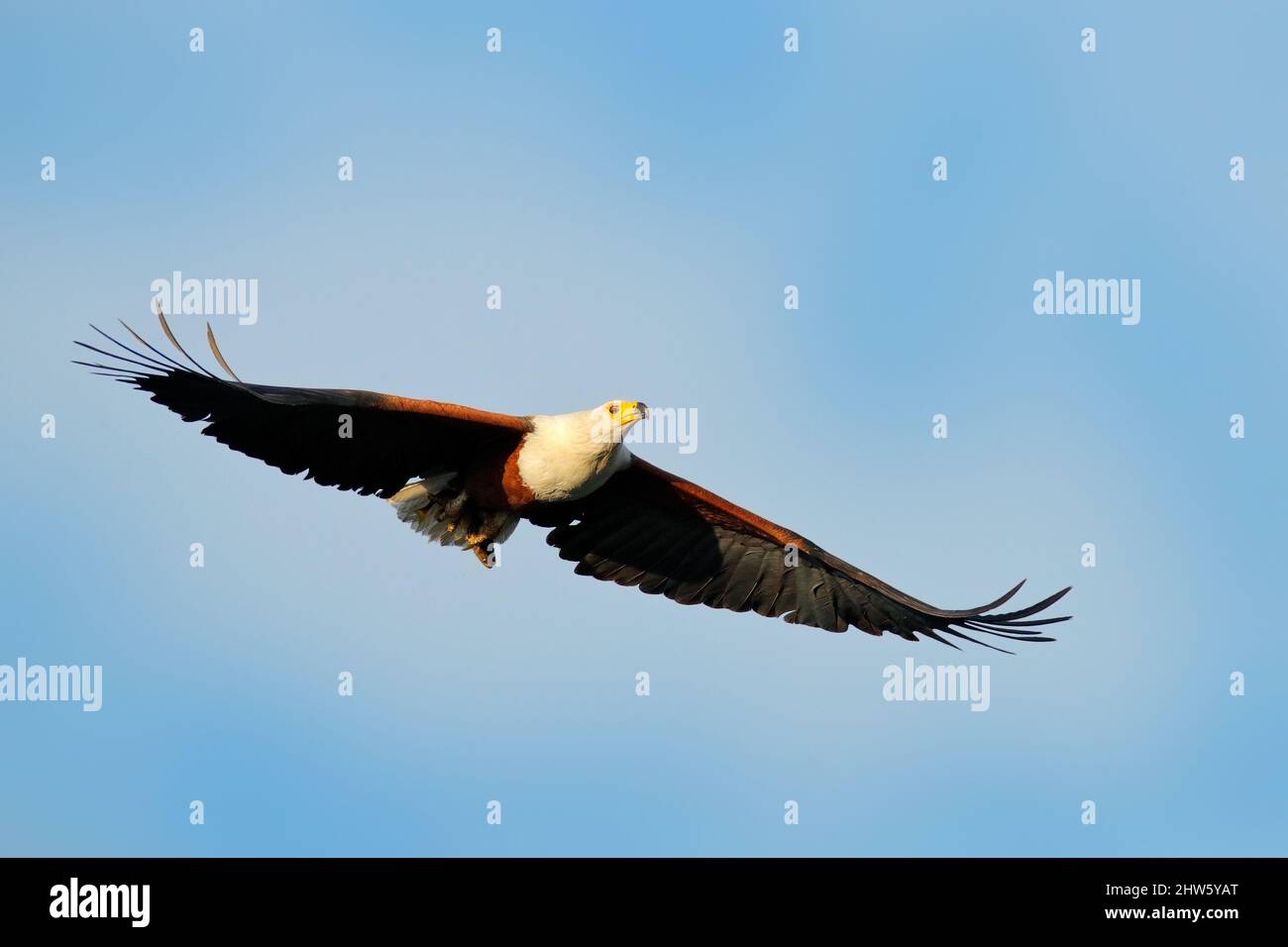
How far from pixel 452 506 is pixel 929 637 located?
3.93 metres

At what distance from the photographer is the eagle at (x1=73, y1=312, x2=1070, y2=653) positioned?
13.1 m

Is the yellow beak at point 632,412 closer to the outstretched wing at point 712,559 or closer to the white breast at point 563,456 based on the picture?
the white breast at point 563,456

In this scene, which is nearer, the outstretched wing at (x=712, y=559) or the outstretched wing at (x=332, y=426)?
the outstretched wing at (x=332, y=426)

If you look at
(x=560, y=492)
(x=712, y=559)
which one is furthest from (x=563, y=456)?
(x=712, y=559)

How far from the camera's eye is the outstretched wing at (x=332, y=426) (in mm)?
12594

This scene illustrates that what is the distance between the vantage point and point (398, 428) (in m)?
13.6

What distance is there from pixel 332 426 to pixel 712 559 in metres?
3.41

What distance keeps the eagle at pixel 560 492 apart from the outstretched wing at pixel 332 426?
0.01m

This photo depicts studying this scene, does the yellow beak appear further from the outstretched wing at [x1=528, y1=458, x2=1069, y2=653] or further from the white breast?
the outstretched wing at [x1=528, y1=458, x2=1069, y2=653]

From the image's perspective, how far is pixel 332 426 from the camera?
44.3 ft

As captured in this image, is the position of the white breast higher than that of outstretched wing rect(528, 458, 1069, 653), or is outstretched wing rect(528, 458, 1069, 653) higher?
the white breast

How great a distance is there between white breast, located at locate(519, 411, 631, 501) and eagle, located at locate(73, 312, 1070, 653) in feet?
0.03

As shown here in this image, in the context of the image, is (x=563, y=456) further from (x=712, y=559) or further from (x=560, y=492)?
(x=712, y=559)
